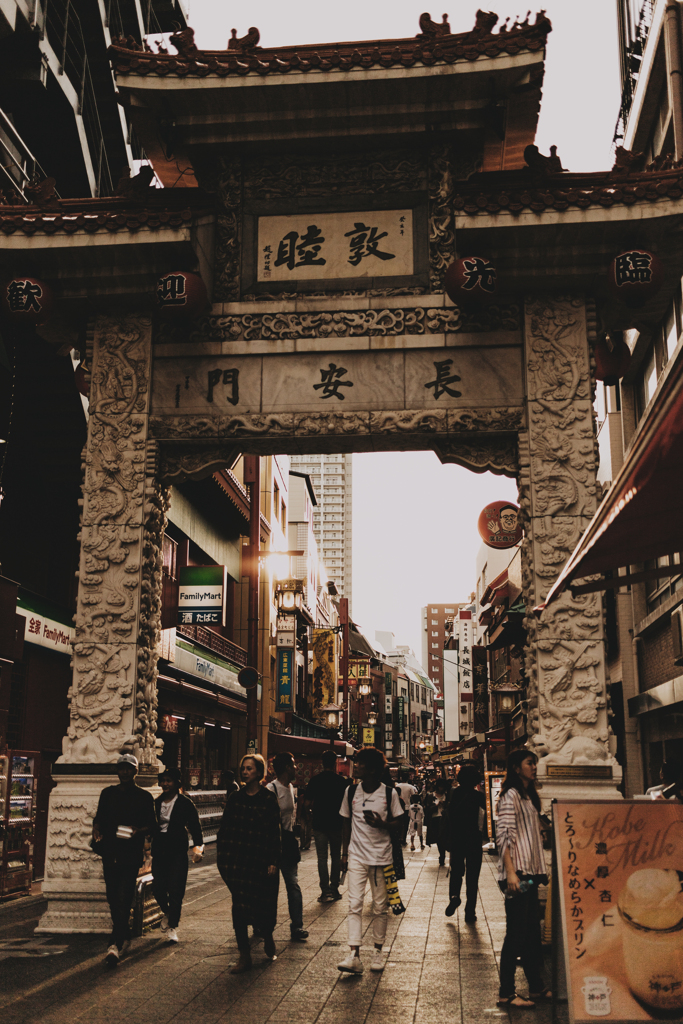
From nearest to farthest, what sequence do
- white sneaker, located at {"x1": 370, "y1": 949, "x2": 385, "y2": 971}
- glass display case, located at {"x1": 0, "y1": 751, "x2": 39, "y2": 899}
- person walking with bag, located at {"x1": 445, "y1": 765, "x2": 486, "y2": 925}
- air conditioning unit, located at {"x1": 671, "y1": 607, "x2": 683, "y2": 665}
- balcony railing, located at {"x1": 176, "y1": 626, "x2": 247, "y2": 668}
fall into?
white sneaker, located at {"x1": 370, "y1": 949, "x2": 385, "y2": 971} → person walking with bag, located at {"x1": 445, "y1": 765, "x2": 486, "y2": 925} → glass display case, located at {"x1": 0, "y1": 751, "x2": 39, "y2": 899} → air conditioning unit, located at {"x1": 671, "y1": 607, "x2": 683, "y2": 665} → balcony railing, located at {"x1": 176, "y1": 626, "x2": 247, "y2": 668}

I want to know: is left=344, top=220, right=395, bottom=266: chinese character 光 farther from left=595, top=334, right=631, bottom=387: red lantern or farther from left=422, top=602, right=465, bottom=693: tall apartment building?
left=422, top=602, right=465, bottom=693: tall apartment building

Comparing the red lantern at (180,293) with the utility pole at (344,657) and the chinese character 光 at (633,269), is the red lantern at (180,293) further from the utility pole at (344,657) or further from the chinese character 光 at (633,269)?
the utility pole at (344,657)

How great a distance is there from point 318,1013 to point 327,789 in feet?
21.4

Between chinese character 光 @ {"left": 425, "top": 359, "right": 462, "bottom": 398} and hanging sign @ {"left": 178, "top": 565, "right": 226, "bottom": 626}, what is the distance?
8.75 m

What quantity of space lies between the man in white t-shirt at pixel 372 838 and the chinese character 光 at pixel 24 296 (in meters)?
6.94

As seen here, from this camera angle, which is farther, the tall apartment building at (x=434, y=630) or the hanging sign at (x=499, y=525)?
the tall apartment building at (x=434, y=630)

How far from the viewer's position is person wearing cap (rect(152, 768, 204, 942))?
9.88 meters

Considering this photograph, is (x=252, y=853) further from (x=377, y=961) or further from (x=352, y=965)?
(x=377, y=961)

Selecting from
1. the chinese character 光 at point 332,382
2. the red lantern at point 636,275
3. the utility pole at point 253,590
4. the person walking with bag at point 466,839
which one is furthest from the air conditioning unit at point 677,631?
the utility pole at point 253,590

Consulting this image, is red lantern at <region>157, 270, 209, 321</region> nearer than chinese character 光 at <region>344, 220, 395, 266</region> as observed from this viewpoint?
Yes

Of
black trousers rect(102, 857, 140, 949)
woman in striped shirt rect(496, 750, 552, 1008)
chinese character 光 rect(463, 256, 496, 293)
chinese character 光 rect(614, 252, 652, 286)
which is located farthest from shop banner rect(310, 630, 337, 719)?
woman in striped shirt rect(496, 750, 552, 1008)

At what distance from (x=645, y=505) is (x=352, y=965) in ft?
16.2

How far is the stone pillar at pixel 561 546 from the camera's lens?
10.6 meters

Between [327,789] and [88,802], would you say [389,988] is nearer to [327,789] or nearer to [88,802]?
[88,802]
